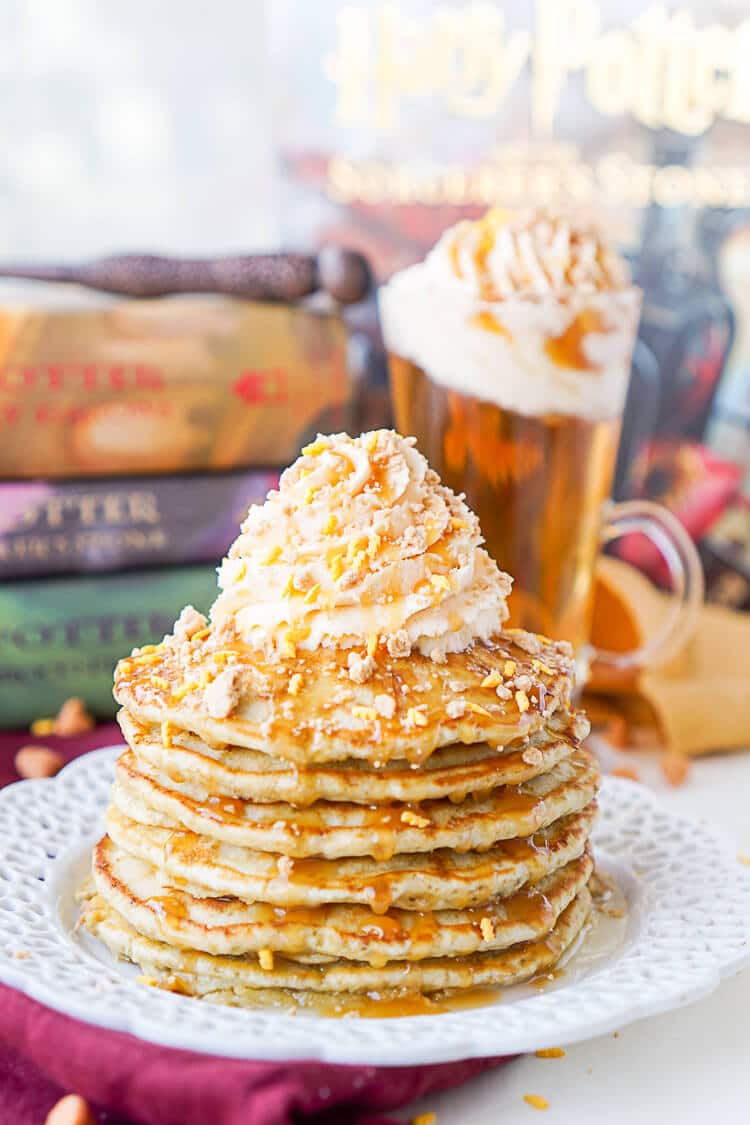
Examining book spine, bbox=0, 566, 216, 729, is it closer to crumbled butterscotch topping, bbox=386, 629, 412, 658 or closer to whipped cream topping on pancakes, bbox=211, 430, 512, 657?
whipped cream topping on pancakes, bbox=211, 430, 512, 657

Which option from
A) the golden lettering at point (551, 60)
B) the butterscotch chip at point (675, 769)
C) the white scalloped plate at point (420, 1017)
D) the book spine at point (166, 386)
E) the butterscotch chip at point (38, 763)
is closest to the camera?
the white scalloped plate at point (420, 1017)

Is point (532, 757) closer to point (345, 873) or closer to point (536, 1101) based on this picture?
point (345, 873)

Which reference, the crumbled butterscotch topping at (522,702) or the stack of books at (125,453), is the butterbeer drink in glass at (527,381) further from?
the crumbled butterscotch topping at (522,702)

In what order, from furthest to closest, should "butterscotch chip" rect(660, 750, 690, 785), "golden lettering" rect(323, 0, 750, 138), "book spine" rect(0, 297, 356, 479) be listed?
"golden lettering" rect(323, 0, 750, 138)
"book spine" rect(0, 297, 356, 479)
"butterscotch chip" rect(660, 750, 690, 785)

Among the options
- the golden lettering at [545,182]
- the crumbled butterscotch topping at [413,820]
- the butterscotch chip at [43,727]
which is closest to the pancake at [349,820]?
the crumbled butterscotch topping at [413,820]

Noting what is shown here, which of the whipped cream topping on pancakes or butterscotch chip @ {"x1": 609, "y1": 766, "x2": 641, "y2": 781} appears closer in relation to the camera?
the whipped cream topping on pancakes

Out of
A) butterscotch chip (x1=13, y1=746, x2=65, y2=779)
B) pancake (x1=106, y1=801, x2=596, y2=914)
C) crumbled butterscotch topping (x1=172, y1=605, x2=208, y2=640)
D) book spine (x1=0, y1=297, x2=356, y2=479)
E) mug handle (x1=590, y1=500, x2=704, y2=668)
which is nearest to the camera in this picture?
pancake (x1=106, y1=801, x2=596, y2=914)

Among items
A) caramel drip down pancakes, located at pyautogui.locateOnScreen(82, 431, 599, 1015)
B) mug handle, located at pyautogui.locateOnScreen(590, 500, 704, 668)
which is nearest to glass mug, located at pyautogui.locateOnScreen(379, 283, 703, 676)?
mug handle, located at pyautogui.locateOnScreen(590, 500, 704, 668)

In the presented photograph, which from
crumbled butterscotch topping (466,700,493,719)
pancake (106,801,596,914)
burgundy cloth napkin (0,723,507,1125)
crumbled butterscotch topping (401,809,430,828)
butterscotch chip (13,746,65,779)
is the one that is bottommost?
butterscotch chip (13,746,65,779)
